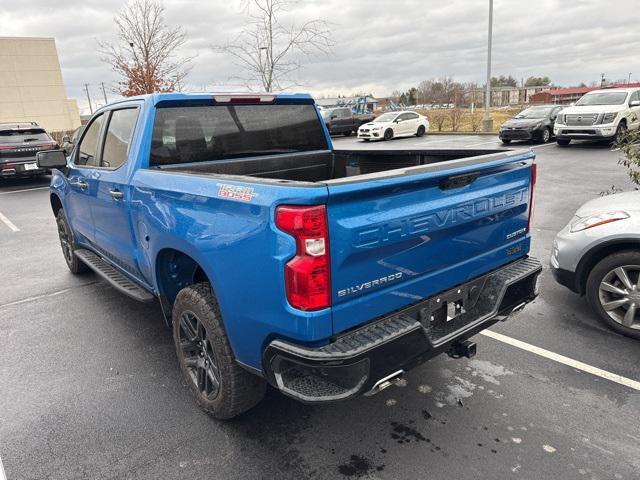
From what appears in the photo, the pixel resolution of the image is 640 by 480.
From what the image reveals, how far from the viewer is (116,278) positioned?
4102mm

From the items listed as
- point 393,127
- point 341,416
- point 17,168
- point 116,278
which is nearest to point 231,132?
point 116,278

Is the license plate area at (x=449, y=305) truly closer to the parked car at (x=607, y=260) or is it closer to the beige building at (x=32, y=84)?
the parked car at (x=607, y=260)

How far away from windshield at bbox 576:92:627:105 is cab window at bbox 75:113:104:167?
670 inches

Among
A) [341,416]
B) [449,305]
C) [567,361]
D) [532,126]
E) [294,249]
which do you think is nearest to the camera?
[294,249]

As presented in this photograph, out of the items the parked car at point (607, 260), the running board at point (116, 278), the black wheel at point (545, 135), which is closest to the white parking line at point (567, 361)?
the parked car at point (607, 260)

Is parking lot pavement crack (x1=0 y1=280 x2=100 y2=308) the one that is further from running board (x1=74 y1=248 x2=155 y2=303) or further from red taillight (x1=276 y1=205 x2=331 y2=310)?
red taillight (x1=276 y1=205 x2=331 y2=310)

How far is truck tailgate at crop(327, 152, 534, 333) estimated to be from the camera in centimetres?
212

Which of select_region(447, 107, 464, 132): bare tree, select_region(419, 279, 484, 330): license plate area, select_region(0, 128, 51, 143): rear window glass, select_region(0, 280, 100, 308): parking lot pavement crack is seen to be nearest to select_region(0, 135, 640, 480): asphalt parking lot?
select_region(419, 279, 484, 330): license plate area

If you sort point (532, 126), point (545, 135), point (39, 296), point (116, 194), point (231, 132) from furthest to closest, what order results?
point (545, 135) < point (532, 126) < point (39, 296) < point (231, 132) < point (116, 194)

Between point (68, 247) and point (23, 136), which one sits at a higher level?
point (23, 136)

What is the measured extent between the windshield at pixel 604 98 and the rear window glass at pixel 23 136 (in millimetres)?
17681

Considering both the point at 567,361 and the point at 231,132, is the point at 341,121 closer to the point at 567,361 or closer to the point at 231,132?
the point at 231,132

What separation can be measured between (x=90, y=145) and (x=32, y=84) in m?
50.7

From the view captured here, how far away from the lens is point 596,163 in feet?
42.9
